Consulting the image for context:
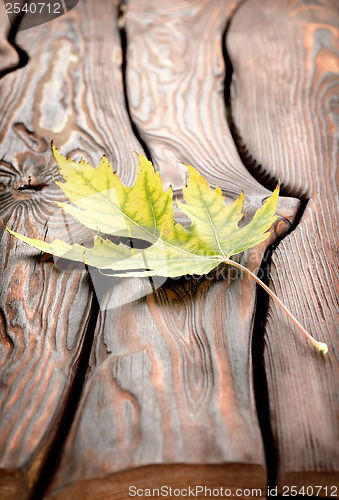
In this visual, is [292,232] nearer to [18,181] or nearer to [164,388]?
[164,388]

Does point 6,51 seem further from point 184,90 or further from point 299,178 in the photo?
point 299,178

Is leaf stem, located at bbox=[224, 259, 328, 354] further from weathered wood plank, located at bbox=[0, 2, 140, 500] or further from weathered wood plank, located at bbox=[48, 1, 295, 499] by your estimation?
weathered wood plank, located at bbox=[0, 2, 140, 500]

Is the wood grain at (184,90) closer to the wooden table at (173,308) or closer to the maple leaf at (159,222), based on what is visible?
the wooden table at (173,308)

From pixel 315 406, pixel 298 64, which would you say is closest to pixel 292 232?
pixel 315 406

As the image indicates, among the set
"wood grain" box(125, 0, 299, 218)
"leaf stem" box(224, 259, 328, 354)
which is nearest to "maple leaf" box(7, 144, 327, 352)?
"leaf stem" box(224, 259, 328, 354)

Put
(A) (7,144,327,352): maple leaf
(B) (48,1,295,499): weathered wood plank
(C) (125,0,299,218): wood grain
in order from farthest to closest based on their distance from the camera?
(C) (125,0,299,218): wood grain
(A) (7,144,327,352): maple leaf
(B) (48,1,295,499): weathered wood plank

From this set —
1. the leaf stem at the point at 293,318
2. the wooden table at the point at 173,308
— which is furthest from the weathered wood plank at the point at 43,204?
the leaf stem at the point at 293,318

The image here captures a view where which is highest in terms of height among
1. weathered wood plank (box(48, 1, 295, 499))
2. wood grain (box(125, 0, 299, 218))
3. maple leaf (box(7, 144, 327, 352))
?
wood grain (box(125, 0, 299, 218))
